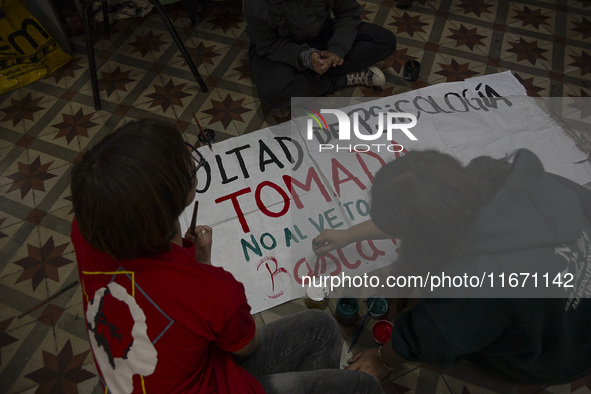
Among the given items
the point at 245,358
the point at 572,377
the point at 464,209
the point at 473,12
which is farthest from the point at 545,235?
the point at 473,12

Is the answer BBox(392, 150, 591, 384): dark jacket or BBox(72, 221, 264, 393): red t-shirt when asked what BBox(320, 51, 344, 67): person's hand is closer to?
BBox(392, 150, 591, 384): dark jacket

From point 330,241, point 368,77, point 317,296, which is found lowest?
point 317,296

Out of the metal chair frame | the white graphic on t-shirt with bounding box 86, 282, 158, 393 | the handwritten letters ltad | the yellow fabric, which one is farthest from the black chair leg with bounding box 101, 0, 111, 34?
the white graphic on t-shirt with bounding box 86, 282, 158, 393

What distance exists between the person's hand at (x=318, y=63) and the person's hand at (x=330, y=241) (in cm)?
71

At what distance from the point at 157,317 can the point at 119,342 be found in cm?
8

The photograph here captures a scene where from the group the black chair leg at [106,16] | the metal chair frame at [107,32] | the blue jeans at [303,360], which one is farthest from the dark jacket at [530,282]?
the black chair leg at [106,16]

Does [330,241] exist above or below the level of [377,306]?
above

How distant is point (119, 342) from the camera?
666mm

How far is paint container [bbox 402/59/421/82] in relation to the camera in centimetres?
176

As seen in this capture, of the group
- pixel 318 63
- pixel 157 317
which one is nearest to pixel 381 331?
pixel 157 317

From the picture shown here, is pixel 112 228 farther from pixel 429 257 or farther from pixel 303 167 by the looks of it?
pixel 303 167

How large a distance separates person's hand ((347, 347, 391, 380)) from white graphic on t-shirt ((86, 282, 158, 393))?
0.62 meters

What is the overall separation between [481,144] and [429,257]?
3.02ft

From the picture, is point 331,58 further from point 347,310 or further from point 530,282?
point 530,282
